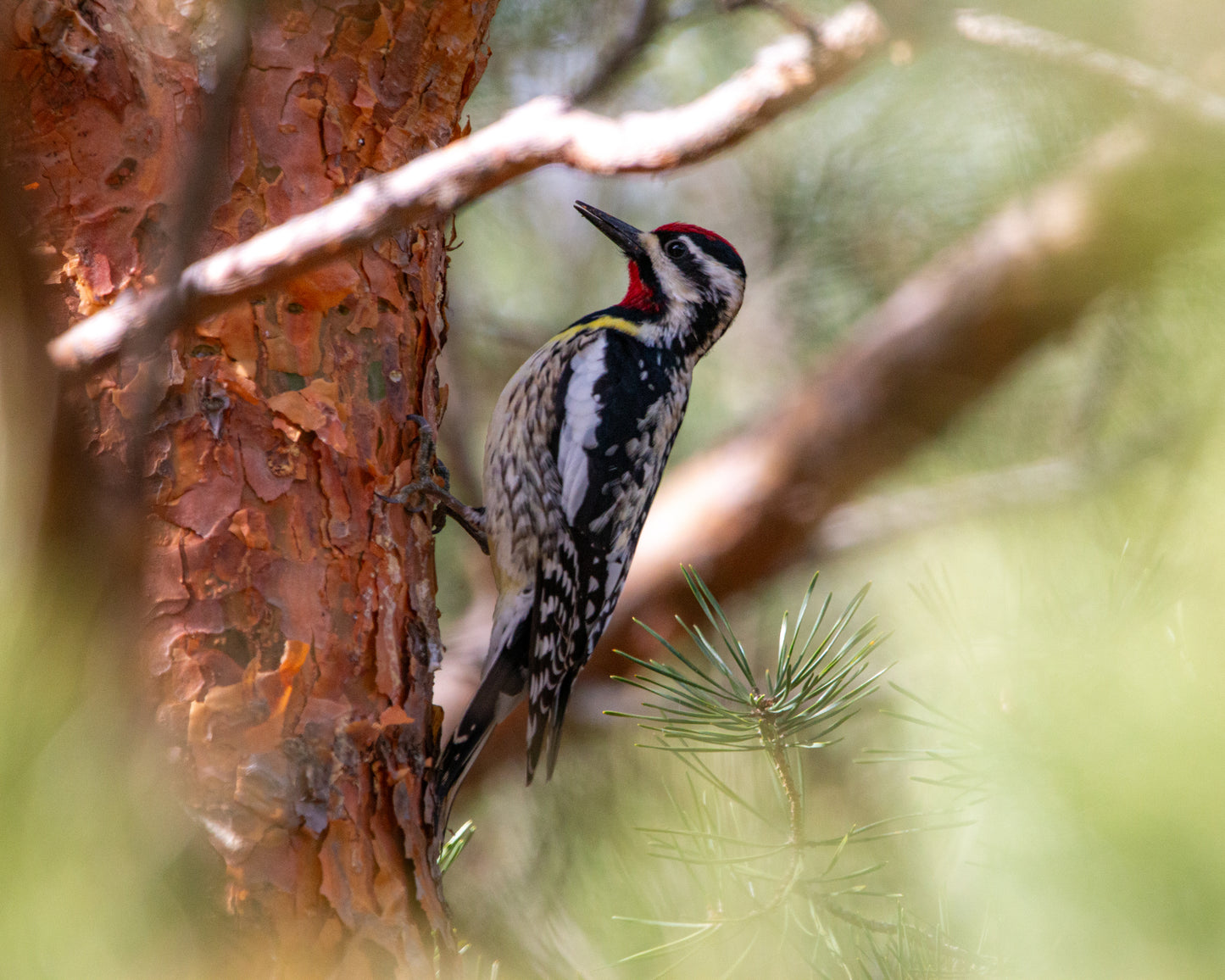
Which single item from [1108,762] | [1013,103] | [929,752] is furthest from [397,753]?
[1013,103]

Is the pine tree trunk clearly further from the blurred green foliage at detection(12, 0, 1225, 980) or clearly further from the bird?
the bird

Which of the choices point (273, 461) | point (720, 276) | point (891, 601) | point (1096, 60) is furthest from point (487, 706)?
point (891, 601)

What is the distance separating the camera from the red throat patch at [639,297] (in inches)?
103

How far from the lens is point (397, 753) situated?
153 cm

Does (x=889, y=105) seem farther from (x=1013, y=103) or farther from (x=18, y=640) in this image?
(x=18, y=640)

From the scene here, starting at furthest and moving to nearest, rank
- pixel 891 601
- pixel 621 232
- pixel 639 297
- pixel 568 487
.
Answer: pixel 891 601 < pixel 639 297 < pixel 621 232 < pixel 568 487

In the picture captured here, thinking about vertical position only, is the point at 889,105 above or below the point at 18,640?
below

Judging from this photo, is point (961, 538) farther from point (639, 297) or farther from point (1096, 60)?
point (1096, 60)

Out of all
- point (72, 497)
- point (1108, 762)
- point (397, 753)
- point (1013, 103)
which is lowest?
point (397, 753)

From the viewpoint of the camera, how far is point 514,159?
3.87 feet

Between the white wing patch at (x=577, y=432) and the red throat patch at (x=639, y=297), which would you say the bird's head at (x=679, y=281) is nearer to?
the red throat patch at (x=639, y=297)

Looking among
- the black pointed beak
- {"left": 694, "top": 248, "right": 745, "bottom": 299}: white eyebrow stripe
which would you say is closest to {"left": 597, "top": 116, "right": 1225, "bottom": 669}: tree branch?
{"left": 694, "top": 248, "right": 745, "bottom": 299}: white eyebrow stripe

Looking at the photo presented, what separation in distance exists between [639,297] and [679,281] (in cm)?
11

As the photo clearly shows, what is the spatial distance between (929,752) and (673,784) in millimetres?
1491
